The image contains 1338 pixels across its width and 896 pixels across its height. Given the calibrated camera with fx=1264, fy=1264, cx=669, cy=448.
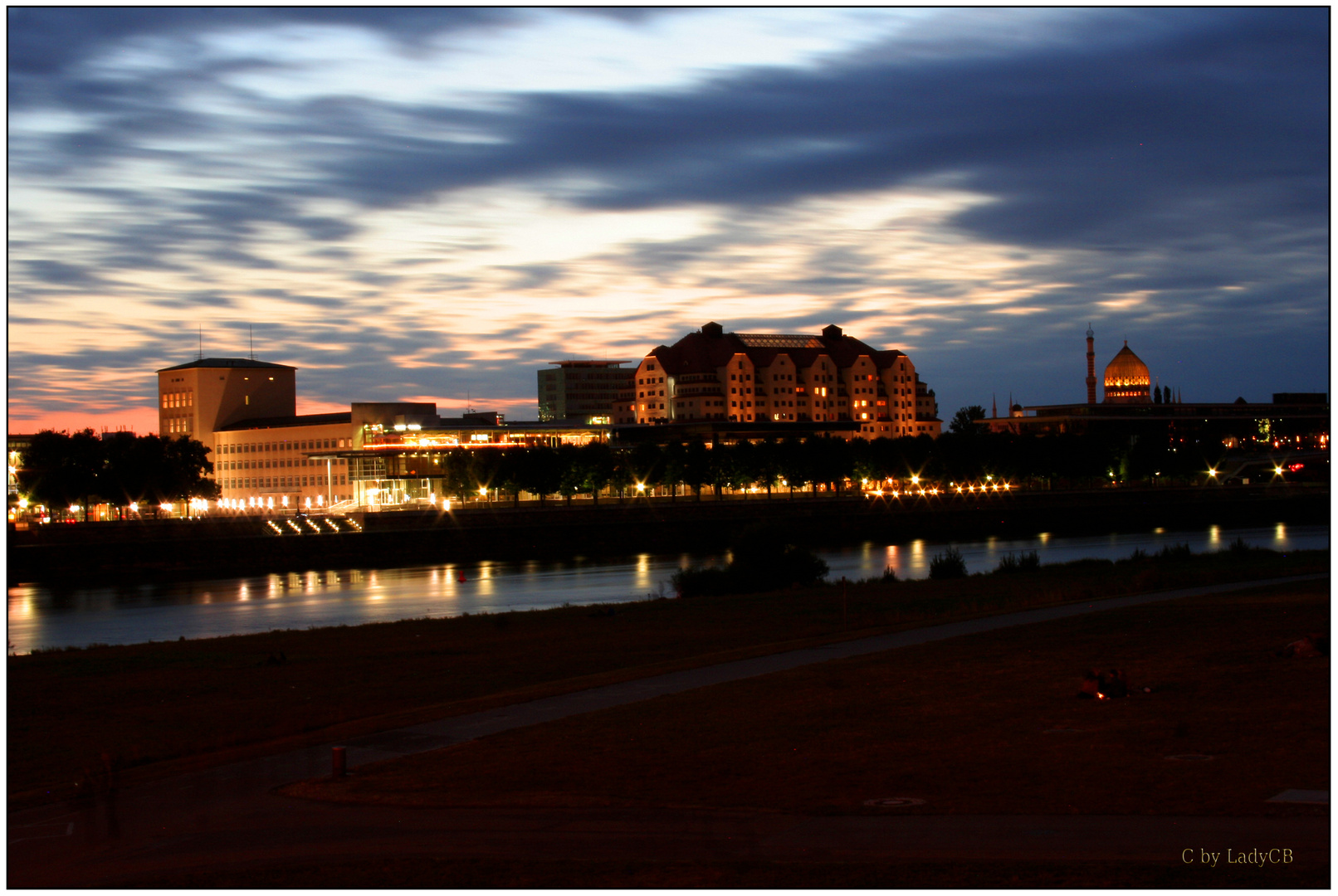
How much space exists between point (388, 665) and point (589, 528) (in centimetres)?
7828

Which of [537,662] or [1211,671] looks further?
[537,662]

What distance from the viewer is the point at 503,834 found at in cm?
1202

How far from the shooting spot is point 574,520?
10950 centimetres

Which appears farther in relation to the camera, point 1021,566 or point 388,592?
point 388,592

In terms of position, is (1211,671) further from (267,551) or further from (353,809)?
(267,551)

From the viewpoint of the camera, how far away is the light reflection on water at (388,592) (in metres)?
51.8

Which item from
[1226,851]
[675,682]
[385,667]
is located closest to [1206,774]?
[1226,851]

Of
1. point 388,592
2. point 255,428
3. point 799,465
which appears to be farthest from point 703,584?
point 255,428

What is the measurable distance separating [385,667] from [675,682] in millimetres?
7986

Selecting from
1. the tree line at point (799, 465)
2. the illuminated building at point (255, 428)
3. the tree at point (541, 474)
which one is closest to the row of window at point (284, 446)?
the illuminated building at point (255, 428)

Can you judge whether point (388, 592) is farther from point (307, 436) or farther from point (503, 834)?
point (307, 436)

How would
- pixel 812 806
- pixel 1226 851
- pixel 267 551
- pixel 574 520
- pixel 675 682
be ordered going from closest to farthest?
pixel 1226 851
pixel 812 806
pixel 675 682
pixel 267 551
pixel 574 520

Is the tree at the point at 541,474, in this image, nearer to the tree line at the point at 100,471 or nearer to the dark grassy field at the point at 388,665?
the tree line at the point at 100,471

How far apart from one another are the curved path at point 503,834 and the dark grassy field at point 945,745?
0.39 metres
